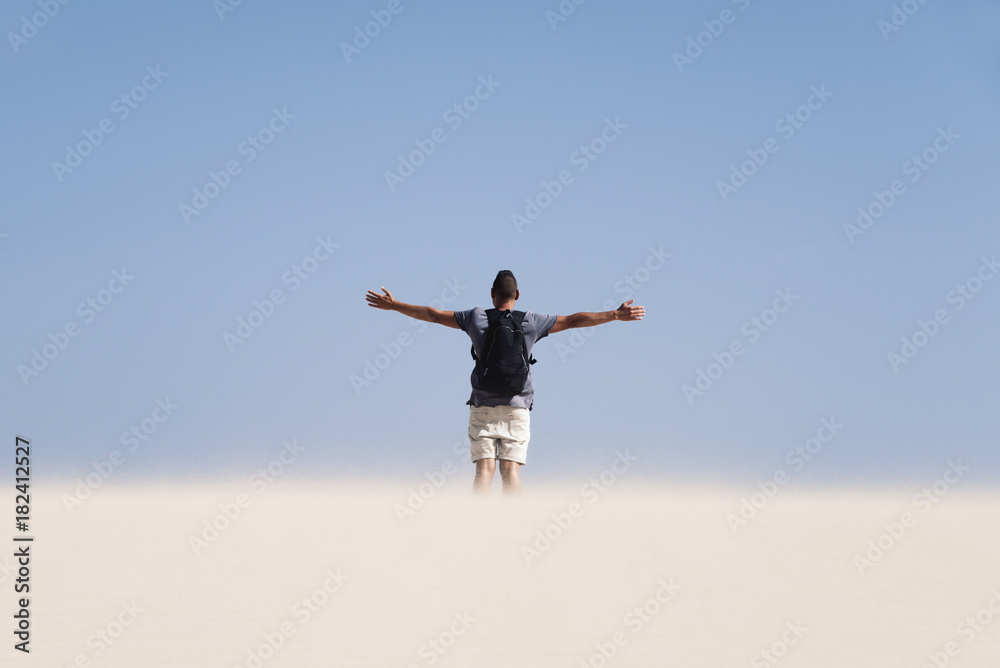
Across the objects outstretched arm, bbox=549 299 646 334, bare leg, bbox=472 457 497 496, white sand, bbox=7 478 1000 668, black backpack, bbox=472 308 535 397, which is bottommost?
white sand, bbox=7 478 1000 668

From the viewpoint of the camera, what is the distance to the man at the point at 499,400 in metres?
8.84

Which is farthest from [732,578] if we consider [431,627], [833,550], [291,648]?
[291,648]

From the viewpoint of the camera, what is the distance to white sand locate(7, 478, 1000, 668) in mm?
6109

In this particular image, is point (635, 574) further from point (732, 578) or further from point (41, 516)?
point (41, 516)

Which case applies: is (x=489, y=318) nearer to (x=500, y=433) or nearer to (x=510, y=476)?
(x=500, y=433)

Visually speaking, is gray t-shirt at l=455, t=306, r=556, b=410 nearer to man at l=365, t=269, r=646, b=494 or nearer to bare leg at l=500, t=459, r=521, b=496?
man at l=365, t=269, r=646, b=494

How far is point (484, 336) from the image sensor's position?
8805 mm

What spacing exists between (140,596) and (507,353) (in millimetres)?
3602

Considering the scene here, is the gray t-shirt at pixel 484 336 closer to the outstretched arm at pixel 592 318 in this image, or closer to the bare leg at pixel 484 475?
the outstretched arm at pixel 592 318

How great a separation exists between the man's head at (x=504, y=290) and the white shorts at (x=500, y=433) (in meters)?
0.93

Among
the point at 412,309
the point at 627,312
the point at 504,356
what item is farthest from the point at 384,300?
the point at 627,312

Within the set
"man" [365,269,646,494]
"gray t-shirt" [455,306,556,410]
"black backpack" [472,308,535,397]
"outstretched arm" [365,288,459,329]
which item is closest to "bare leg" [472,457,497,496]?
"man" [365,269,646,494]

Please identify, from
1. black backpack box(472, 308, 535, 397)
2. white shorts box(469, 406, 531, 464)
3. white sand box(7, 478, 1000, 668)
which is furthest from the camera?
white shorts box(469, 406, 531, 464)

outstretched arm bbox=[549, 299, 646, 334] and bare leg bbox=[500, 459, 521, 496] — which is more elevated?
outstretched arm bbox=[549, 299, 646, 334]
